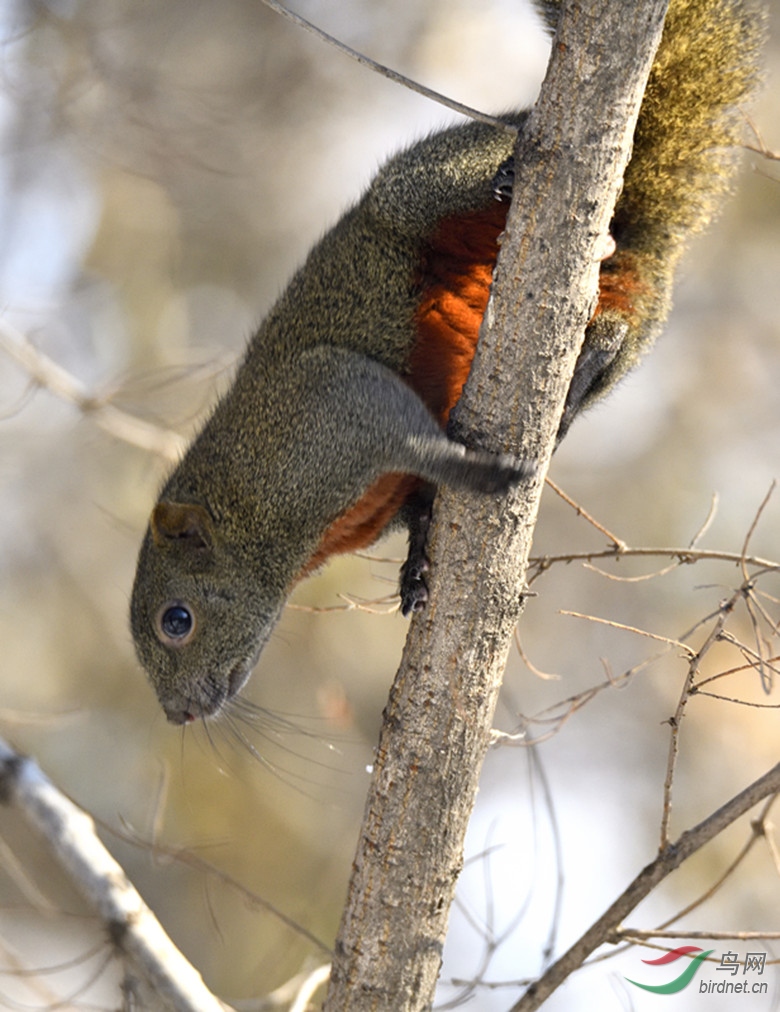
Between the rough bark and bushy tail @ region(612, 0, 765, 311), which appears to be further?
bushy tail @ region(612, 0, 765, 311)

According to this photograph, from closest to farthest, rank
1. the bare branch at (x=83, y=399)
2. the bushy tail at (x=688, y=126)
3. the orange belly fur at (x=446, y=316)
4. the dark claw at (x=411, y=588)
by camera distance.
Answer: the dark claw at (x=411, y=588) < the bushy tail at (x=688, y=126) < the orange belly fur at (x=446, y=316) < the bare branch at (x=83, y=399)

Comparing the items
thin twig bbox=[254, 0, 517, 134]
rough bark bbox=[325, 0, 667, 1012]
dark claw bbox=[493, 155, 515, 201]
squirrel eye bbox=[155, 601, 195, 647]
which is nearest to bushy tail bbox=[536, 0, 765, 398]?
dark claw bbox=[493, 155, 515, 201]

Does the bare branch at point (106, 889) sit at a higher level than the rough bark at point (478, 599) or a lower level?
lower

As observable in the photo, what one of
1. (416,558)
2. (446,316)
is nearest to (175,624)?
(416,558)

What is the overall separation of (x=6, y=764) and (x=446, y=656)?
111 centimetres

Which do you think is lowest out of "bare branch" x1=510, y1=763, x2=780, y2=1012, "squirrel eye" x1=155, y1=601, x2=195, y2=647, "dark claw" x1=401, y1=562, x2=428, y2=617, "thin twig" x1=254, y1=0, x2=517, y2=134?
"bare branch" x1=510, y1=763, x2=780, y2=1012

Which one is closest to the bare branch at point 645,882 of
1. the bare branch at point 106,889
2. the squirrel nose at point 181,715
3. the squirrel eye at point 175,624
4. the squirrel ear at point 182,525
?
the bare branch at point 106,889

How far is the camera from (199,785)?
8.23m

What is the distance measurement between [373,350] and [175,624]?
112 centimetres

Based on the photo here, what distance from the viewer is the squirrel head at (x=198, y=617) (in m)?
3.63

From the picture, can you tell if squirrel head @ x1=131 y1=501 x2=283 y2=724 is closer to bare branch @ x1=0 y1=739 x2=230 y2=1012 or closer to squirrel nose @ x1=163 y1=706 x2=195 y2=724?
squirrel nose @ x1=163 y1=706 x2=195 y2=724

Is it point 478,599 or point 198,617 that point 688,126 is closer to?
point 478,599

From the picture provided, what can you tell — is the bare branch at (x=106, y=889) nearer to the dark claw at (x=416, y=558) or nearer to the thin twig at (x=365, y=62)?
the dark claw at (x=416, y=558)

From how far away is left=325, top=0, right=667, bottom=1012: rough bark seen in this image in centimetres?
262
